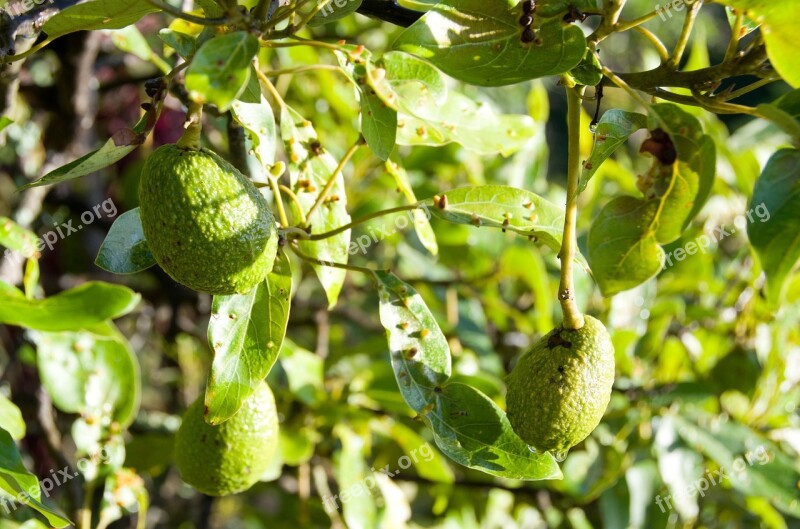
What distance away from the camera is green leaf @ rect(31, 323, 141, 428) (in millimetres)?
1232

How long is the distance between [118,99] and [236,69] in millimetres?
1732

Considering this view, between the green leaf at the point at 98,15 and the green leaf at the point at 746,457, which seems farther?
the green leaf at the point at 746,457

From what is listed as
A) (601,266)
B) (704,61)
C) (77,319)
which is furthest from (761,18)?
(704,61)

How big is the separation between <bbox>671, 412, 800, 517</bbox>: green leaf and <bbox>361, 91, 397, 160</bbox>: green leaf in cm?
100

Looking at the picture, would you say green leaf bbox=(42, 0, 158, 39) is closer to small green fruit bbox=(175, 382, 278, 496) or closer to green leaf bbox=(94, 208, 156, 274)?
green leaf bbox=(94, 208, 156, 274)

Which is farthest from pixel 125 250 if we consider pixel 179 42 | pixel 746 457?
pixel 746 457

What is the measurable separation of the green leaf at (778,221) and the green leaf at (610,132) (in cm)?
15

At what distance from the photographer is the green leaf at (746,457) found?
1.47 metres

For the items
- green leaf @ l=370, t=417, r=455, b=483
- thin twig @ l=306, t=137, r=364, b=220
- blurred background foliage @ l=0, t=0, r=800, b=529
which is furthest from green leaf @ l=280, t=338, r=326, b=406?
thin twig @ l=306, t=137, r=364, b=220

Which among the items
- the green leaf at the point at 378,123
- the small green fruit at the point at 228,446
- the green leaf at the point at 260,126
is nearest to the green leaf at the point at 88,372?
the small green fruit at the point at 228,446

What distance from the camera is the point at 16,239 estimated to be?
109cm

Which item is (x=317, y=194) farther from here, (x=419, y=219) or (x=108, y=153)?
(x=108, y=153)

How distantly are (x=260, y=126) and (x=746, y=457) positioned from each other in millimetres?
1154

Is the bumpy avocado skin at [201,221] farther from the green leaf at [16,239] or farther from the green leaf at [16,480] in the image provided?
the green leaf at [16,239]
